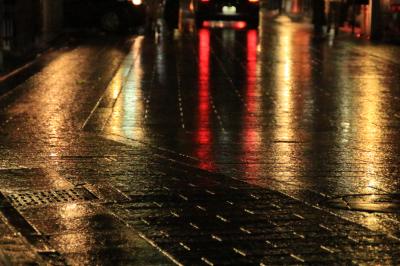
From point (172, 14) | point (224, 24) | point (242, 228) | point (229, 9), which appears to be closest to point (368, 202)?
point (242, 228)

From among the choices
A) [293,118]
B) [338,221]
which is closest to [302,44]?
[293,118]

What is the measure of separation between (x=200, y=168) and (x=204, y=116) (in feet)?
14.3

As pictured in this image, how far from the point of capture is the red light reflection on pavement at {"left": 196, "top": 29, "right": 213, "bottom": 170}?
434 inches

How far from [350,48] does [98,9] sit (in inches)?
434

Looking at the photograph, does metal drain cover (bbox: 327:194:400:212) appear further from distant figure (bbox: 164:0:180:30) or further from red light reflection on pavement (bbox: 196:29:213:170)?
distant figure (bbox: 164:0:180:30)

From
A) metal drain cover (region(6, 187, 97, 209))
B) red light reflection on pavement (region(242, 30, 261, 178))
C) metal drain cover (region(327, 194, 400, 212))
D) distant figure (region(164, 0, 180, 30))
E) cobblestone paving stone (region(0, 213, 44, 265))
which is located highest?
distant figure (region(164, 0, 180, 30))

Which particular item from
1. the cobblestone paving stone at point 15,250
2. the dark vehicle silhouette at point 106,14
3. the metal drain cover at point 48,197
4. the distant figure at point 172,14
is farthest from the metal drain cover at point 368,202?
the distant figure at point 172,14

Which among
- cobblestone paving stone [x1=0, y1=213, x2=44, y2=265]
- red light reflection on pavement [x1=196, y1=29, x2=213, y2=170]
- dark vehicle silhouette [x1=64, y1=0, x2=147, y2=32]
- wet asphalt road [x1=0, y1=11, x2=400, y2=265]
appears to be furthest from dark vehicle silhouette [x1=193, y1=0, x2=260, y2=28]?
cobblestone paving stone [x1=0, y1=213, x2=44, y2=265]

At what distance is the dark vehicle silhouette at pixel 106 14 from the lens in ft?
118

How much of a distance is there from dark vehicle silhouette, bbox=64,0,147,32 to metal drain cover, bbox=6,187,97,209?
26.8 metres

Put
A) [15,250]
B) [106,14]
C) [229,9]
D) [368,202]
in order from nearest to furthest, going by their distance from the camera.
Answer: [15,250], [368,202], [106,14], [229,9]

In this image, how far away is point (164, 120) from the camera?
1408 cm

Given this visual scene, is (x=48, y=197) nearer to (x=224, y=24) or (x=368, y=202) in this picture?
(x=368, y=202)

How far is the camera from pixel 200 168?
10242mm
